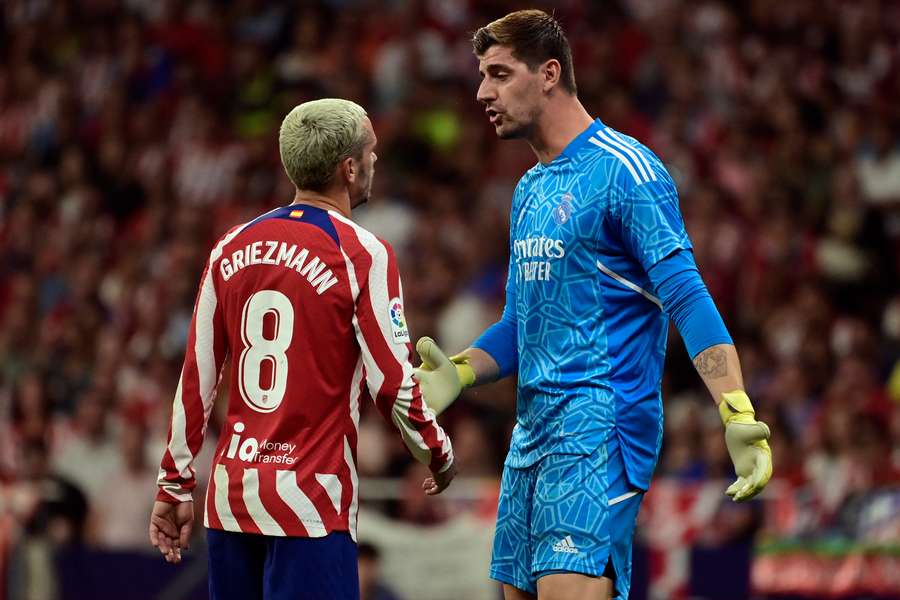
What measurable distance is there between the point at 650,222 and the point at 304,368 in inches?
43.2

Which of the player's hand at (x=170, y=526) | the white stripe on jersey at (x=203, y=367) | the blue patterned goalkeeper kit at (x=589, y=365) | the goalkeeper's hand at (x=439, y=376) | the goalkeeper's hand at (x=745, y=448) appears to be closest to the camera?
the goalkeeper's hand at (x=745, y=448)

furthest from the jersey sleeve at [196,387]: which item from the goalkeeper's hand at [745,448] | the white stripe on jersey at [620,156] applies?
the goalkeeper's hand at [745,448]

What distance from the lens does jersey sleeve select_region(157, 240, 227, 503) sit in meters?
4.76

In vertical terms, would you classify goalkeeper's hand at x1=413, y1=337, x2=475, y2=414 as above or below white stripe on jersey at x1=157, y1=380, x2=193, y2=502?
above

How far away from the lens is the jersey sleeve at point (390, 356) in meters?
4.61

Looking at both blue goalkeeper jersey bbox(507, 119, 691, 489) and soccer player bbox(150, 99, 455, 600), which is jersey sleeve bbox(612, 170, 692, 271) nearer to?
blue goalkeeper jersey bbox(507, 119, 691, 489)

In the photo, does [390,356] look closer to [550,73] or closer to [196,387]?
[196,387]

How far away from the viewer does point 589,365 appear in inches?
187

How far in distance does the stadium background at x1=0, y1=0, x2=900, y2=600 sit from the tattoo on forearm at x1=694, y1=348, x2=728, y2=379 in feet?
14.8

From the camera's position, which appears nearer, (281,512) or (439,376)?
(281,512)

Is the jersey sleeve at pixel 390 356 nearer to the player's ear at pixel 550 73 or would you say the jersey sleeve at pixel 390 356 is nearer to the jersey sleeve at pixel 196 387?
the jersey sleeve at pixel 196 387

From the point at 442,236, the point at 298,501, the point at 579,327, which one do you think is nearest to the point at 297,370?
the point at 298,501

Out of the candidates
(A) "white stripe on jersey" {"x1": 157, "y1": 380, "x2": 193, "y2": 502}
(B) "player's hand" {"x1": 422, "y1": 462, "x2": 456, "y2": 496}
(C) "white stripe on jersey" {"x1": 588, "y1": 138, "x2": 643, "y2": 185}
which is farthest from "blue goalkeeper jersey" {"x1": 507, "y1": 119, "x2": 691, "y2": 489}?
(A) "white stripe on jersey" {"x1": 157, "y1": 380, "x2": 193, "y2": 502}

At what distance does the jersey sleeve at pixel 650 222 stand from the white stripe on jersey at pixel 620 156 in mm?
28
